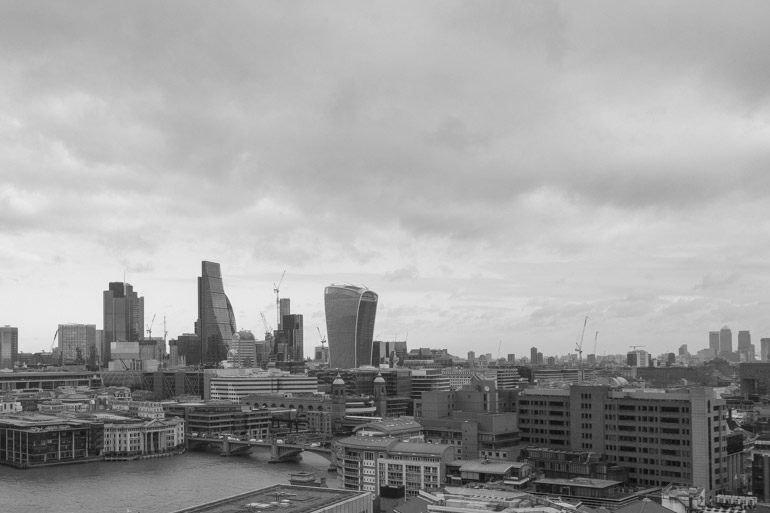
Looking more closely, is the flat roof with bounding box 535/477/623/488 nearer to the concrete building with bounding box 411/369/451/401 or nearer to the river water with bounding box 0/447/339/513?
the river water with bounding box 0/447/339/513

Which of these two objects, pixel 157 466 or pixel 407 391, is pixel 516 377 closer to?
pixel 407 391

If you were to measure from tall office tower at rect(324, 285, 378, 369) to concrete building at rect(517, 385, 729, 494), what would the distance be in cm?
9030

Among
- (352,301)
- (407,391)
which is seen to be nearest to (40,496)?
(407,391)

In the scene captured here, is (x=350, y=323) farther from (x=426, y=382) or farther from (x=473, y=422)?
(x=473, y=422)

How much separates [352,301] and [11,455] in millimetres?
75898

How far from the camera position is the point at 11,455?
8738 cm

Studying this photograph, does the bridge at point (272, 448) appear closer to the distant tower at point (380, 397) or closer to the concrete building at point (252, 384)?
the distant tower at point (380, 397)

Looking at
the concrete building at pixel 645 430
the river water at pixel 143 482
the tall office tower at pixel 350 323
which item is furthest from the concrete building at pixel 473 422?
the tall office tower at pixel 350 323

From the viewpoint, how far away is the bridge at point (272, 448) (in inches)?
3297

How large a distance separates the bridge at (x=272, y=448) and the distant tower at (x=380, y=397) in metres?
25.3

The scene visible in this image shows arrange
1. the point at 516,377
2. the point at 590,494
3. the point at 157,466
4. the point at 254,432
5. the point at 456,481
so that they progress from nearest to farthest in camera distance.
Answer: the point at 590,494 → the point at 456,481 → the point at 157,466 → the point at 254,432 → the point at 516,377

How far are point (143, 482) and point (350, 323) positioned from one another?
88399 millimetres

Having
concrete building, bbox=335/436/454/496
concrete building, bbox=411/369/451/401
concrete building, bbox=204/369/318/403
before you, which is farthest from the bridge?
concrete building, bbox=411/369/451/401

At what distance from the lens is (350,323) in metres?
158
